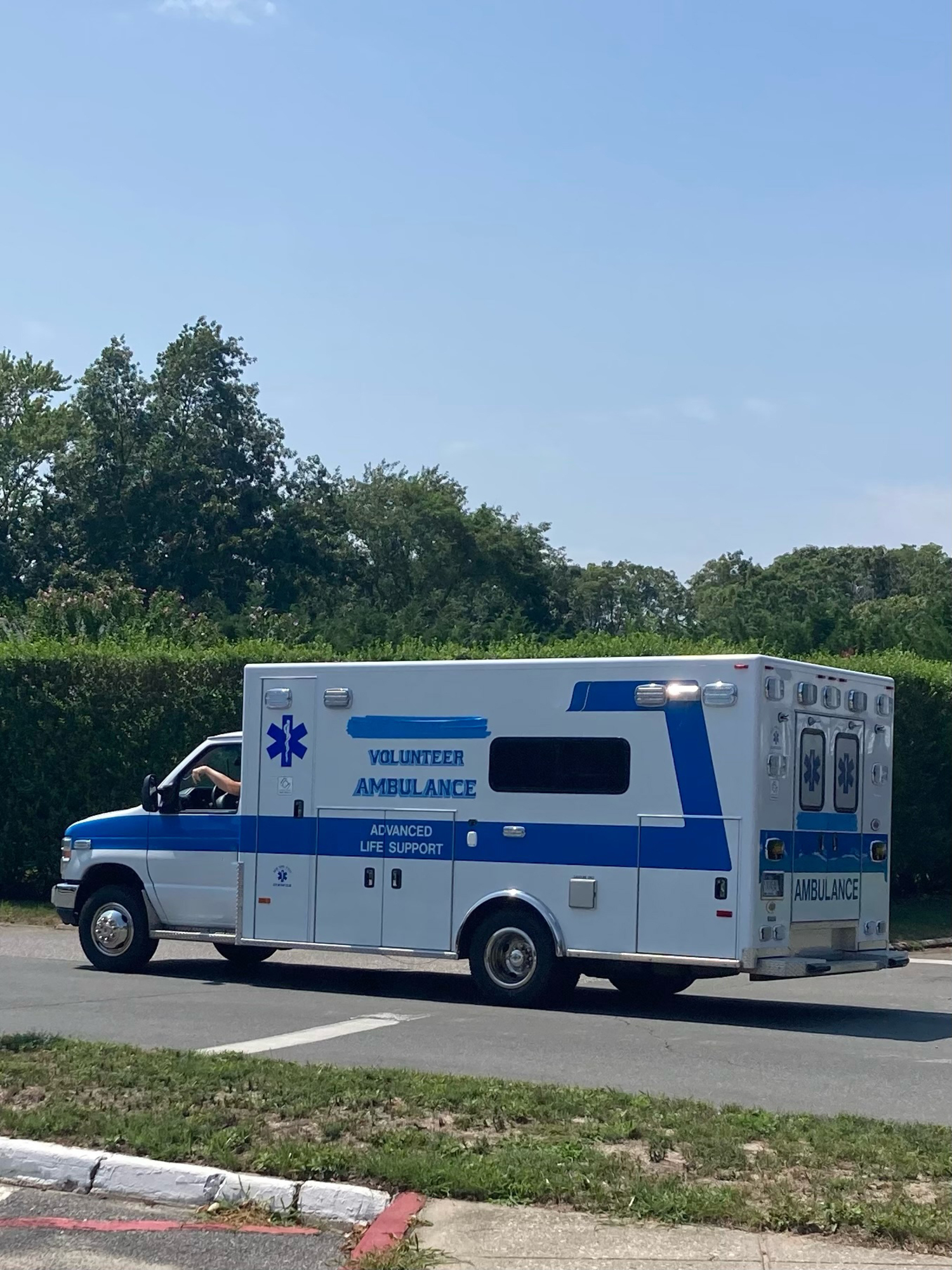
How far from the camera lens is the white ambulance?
11.9m

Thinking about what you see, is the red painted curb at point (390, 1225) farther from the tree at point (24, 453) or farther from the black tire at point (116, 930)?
the tree at point (24, 453)

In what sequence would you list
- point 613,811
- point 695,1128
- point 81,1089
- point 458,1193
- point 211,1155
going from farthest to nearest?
point 613,811, point 81,1089, point 695,1128, point 211,1155, point 458,1193

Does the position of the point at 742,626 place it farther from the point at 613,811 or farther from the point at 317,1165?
the point at 317,1165

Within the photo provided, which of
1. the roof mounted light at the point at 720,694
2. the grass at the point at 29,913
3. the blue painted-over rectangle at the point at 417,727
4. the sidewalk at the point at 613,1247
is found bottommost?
the grass at the point at 29,913

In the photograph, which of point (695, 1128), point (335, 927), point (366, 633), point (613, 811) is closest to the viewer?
point (695, 1128)

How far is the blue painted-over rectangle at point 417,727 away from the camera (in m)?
12.9

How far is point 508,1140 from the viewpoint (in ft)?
22.7

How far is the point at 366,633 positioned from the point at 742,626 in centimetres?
1109

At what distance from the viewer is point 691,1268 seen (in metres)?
5.42

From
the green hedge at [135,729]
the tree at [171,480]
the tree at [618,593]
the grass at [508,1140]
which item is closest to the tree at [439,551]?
the tree at [171,480]

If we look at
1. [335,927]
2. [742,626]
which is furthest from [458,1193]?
[742,626]

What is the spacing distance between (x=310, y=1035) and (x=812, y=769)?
4.54m

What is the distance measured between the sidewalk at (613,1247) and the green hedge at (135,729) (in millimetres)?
14148

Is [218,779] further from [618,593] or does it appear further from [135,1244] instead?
[618,593]
